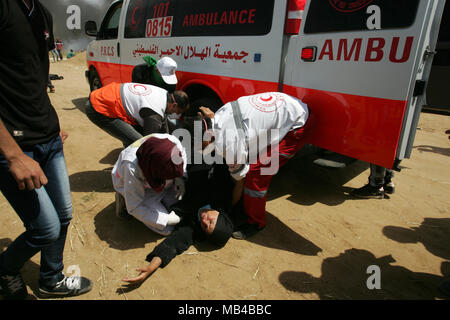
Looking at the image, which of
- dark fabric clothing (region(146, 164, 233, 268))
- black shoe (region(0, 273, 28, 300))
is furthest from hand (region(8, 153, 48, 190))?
dark fabric clothing (region(146, 164, 233, 268))

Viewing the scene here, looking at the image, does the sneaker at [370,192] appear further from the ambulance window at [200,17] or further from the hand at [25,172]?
the hand at [25,172]

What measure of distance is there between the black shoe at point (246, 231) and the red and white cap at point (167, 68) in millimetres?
2157

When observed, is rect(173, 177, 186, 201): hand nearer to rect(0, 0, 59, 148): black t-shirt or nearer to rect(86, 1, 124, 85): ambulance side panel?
rect(0, 0, 59, 148): black t-shirt

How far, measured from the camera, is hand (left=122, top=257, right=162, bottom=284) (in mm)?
2033

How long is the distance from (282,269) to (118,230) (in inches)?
61.3

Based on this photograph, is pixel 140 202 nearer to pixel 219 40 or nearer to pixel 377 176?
pixel 219 40

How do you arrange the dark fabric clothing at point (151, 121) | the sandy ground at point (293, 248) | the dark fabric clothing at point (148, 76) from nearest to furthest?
the sandy ground at point (293, 248), the dark fabric clothing at point (151, 121), the dark fabric clothing at point (148, 76)

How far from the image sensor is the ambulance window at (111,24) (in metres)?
5.38

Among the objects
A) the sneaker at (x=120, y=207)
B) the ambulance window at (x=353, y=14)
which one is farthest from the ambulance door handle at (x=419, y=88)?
the sneaker at (x=120, y=207)

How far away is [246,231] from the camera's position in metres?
2.67

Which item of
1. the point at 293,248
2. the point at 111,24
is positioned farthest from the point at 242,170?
the point at 111,24

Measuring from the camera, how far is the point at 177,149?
90.9 inches

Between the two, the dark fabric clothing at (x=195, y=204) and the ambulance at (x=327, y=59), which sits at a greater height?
the ambulance at (x=327, y=59)

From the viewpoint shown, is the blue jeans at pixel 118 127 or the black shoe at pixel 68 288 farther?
the blue jeans at pixel 118 127
